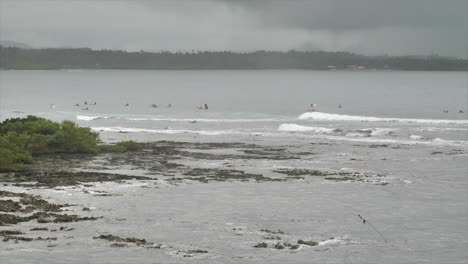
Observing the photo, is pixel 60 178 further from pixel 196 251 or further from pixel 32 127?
pixel 196 251

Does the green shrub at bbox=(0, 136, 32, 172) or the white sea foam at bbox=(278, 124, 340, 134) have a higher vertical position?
the green shrub at bbox=(0, 136, 32, 172)

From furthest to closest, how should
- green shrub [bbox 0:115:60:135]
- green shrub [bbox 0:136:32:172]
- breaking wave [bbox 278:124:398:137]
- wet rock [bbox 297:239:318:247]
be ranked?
breaking wave [bbox 278:124:398:137] < green shrub [bbox 0:115:60:135] < green shrub [bbox 0:136:32:172] < wet rock [bbox 297:239:318:247]

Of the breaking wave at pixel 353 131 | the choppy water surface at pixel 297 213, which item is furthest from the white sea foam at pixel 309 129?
the choppy water surface at pixel 297 213

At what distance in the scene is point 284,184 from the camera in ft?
105

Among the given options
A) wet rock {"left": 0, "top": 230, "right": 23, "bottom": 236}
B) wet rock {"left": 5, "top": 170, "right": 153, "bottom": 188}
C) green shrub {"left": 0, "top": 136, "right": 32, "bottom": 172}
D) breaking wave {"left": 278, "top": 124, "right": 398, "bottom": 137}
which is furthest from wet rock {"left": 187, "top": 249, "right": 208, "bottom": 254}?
breaking wave {"left": 278, "top": 124, "right": 398, "bottom": 137}

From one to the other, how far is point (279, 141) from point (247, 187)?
26.5 m

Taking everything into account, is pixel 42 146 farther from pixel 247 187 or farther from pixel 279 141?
pixel 279 141

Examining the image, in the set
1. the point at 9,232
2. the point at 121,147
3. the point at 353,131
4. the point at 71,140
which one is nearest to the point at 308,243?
the point at 9,232

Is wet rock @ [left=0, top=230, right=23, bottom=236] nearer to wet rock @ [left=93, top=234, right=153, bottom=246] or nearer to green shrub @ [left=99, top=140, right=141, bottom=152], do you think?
wet rock @ [left=93, top=234, right=153, bottom=246]

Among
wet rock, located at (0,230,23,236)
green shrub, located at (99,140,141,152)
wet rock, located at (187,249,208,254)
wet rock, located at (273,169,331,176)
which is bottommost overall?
wet rock, located at (273,169,331,176)

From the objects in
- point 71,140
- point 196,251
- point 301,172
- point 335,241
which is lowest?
point 301,172

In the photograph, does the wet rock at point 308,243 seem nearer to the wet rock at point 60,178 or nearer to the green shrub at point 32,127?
the wet rock at point 60,178

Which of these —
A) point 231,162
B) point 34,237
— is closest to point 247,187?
point 231,162

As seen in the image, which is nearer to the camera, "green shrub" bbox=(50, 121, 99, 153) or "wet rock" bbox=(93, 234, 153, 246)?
"wet rock" bbox=(93, 234, 153, 246)
